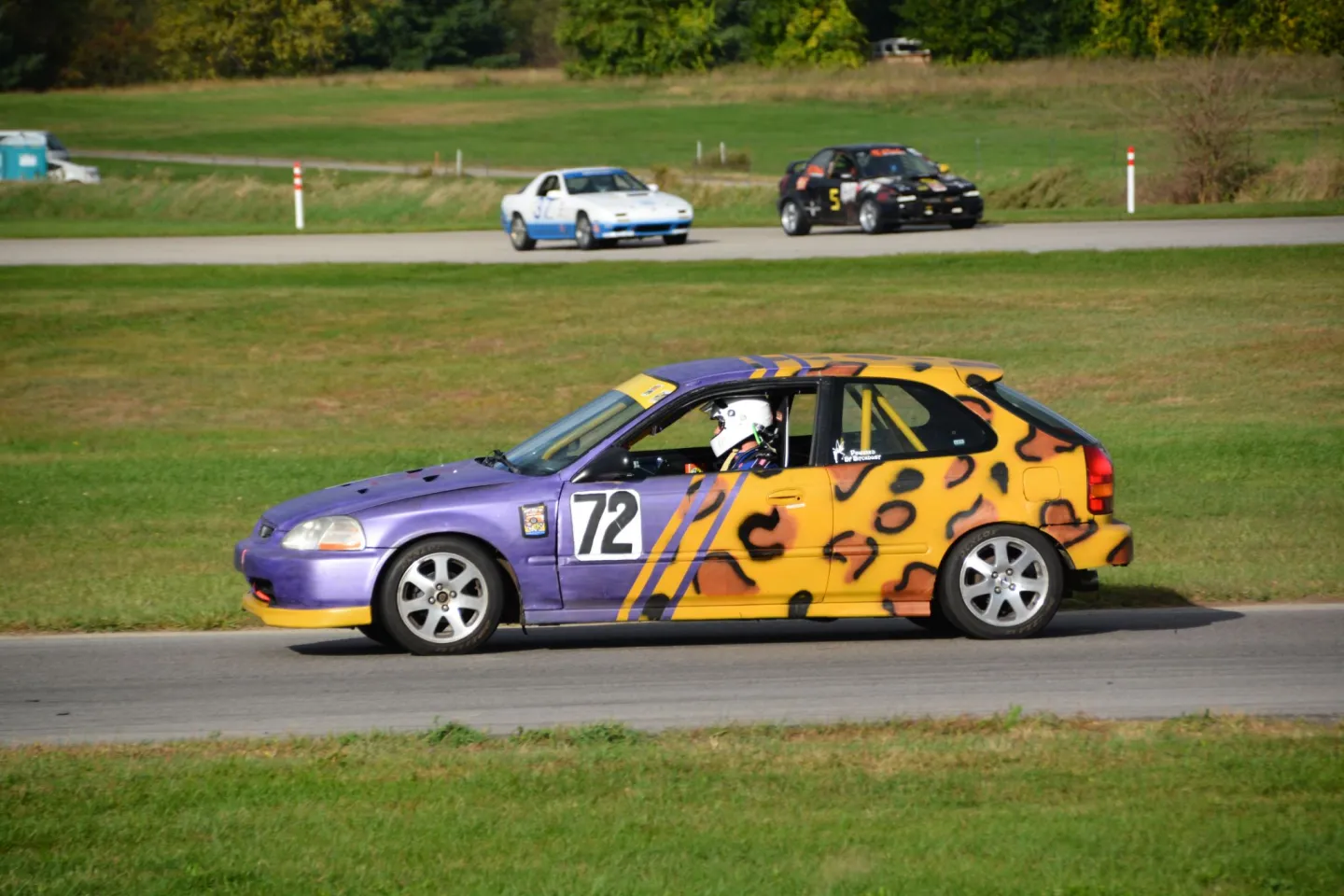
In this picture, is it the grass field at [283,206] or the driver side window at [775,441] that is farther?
the grass field at [283,206]

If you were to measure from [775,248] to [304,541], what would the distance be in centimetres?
2179

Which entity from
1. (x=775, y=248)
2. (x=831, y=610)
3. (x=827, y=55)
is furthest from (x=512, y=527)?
(x=827, y=55)

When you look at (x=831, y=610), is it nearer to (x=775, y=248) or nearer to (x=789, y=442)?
(x=789, y=442)

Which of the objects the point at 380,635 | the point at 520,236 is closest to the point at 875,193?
the point at 520,236

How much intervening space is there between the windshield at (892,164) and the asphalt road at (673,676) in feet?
75.8

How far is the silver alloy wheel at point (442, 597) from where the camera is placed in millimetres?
9086

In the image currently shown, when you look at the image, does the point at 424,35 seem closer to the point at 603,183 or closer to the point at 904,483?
the point at 603,183

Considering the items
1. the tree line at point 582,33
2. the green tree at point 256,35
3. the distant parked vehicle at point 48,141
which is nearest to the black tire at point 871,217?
the distant parked vehicle at point 48,141

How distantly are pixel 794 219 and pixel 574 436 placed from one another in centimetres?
2432

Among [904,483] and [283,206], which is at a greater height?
[283,206]

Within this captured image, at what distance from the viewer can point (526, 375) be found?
2095 cm

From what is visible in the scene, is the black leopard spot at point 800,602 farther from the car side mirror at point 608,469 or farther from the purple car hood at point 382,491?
the purple car hood at point 382,491

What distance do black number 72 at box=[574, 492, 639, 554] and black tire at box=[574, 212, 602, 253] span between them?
22559mm

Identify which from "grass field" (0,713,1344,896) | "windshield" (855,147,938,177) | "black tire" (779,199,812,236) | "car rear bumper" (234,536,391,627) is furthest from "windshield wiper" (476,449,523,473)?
"black tire" (779,199,812,236)
